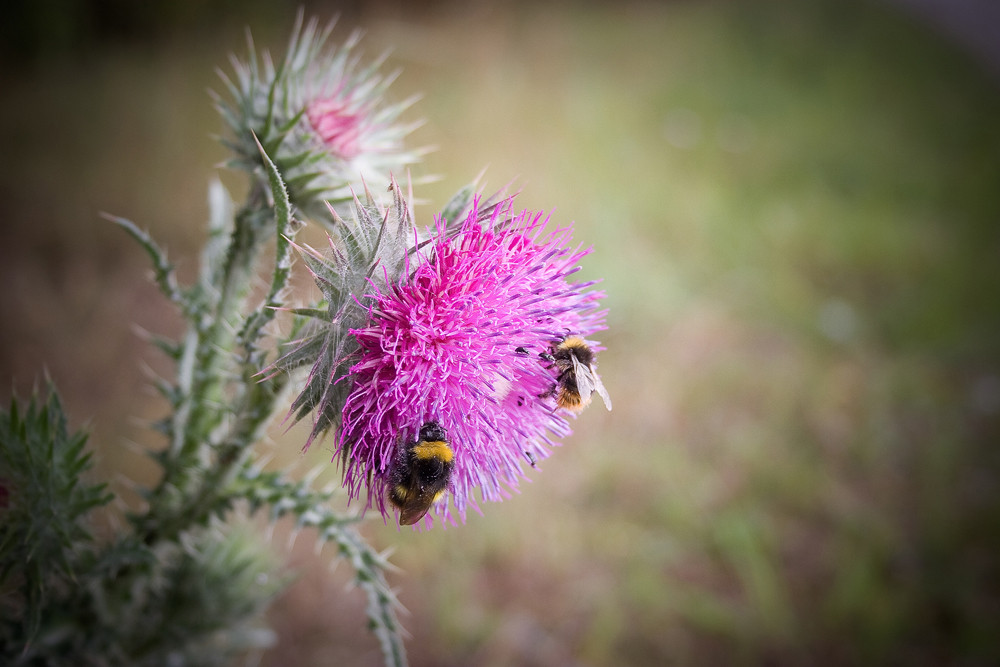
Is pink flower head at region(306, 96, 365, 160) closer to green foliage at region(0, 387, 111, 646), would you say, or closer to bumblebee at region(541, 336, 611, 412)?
bumblebee at region(541, 336, 611, 412)

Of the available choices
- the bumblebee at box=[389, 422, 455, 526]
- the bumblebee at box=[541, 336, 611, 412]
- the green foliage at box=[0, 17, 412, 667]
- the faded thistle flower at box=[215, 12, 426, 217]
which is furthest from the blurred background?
the bumblebee at box=[541, 336, 611, 412]

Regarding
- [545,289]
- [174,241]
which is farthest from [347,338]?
[174,241]

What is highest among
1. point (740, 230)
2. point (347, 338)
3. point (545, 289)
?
point (740, 230)

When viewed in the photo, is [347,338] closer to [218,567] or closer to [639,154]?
[218,567]

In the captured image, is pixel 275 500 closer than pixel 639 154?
→ Yes

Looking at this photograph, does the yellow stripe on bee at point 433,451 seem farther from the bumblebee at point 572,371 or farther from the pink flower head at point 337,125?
the pink flower head at point 337,125

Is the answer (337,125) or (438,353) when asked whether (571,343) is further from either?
(337,125)

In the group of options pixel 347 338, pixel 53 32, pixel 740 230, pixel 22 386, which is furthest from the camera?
pixel 740 230

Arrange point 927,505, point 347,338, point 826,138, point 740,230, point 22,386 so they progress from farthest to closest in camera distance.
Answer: point 826,138 < point 740,230 < point 927,505 < point 22,386 < point 347,338
